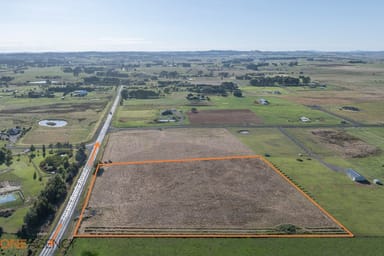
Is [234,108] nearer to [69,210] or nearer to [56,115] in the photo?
[56,115]

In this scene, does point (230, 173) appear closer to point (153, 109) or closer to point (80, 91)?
point (153, 109)

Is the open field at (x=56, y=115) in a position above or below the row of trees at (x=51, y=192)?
above

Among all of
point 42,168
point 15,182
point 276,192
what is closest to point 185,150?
point 276,192

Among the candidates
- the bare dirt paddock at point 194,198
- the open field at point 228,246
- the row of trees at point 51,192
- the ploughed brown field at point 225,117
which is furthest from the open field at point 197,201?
the ploughed brown field at point 225,117

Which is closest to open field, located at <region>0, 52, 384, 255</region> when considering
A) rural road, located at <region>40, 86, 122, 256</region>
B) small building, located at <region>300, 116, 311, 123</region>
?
small building, located at <region>300, 116, 311, 123</region>

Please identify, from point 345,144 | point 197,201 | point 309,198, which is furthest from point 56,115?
point 345,144

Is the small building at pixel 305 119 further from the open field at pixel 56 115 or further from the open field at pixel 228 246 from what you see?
the open field at pixel 56 115
